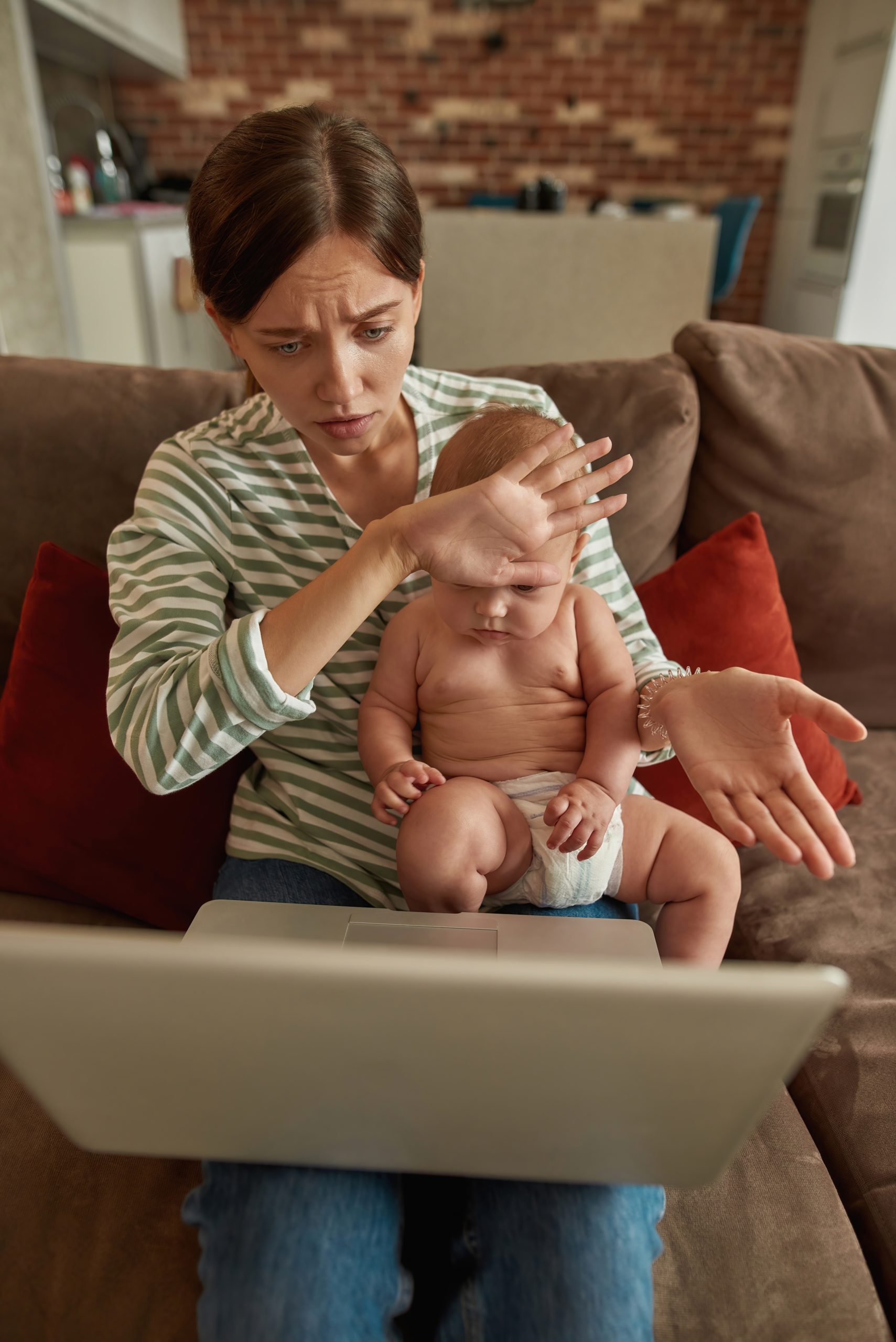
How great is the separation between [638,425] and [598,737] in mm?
639

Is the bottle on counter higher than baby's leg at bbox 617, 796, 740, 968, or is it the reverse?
the bottle on counter

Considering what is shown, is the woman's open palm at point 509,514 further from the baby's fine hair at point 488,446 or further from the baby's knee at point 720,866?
Answer: the baby's knee at point 720,866

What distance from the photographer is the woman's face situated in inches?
34.8

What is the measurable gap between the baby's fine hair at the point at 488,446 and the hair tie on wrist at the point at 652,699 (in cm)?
24

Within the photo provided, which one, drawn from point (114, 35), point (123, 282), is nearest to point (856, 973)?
point (123, 282)

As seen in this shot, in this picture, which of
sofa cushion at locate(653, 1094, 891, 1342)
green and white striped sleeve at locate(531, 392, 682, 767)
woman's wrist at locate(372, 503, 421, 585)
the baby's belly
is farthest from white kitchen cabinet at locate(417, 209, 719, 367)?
sofa cushion at locate(653, 1094, 891, 1342)

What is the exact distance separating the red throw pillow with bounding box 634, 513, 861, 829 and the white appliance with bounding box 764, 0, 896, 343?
161 inches

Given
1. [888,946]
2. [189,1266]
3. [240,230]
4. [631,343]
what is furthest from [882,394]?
[631,343]

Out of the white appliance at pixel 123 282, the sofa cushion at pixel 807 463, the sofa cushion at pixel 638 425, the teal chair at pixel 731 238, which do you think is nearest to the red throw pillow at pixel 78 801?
the sofa cushion at pixel 638 425

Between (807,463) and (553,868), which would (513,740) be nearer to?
(553,868)

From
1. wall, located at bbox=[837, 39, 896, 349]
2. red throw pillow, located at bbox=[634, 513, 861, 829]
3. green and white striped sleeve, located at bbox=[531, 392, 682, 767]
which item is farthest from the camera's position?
wall, located at bbox=[837, 39, 896, 349]

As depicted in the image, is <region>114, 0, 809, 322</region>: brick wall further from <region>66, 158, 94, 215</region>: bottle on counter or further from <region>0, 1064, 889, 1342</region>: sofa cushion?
<region>0, 1064, 889, 1342</region>: sofa cushion

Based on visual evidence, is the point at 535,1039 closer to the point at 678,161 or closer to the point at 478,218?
the point at 478,218

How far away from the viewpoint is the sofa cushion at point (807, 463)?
57.5 inches
